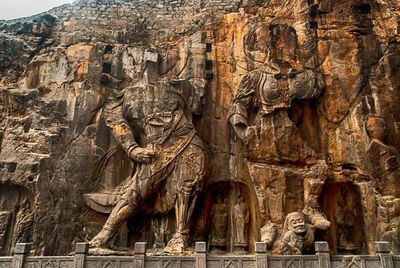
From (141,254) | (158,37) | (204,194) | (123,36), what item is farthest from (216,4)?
(141,254)

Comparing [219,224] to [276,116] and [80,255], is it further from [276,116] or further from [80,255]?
[80,255]

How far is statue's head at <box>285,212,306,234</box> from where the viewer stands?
7.79 m

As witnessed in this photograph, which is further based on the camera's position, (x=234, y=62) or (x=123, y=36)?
(x=123, y=36)

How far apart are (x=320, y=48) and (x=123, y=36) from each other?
6.03 metres

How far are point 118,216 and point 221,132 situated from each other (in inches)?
140

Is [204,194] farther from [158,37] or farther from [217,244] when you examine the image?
[158,37]

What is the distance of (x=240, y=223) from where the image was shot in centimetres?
910

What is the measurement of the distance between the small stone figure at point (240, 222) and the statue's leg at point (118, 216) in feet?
8.40

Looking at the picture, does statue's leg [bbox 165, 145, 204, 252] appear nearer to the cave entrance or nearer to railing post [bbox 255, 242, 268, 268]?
railing post [bbox 255, 242, 268, 268]

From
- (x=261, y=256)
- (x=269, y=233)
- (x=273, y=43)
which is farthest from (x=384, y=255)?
(x=273, y=43)

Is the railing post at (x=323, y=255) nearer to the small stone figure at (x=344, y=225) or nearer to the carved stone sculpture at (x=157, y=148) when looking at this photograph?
the small stone figure at (x=344, y=225)

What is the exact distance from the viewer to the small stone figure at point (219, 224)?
361 inches

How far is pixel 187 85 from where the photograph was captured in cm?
1001

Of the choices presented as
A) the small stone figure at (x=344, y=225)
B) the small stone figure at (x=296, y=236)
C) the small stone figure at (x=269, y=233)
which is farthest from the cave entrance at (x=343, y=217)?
the small stone figure at (x=269, y=233)
